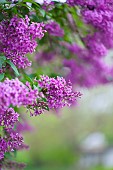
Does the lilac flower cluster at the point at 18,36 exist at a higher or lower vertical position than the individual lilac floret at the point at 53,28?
lower

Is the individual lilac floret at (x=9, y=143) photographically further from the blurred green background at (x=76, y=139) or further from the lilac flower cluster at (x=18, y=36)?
the blurred green background at (x=76, y=139)

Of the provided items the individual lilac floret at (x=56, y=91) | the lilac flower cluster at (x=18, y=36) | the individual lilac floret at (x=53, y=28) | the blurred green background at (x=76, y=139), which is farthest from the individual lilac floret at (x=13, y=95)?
the blurred green background at (x=76, y=139)

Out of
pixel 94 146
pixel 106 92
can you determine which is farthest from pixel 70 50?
pixel 94 146

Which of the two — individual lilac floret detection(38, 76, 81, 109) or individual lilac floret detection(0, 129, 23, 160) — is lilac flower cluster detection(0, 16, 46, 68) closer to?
individual lilac floret detection(38, 76, 81, 109)

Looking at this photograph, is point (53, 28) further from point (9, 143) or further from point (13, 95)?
point (13, 95)

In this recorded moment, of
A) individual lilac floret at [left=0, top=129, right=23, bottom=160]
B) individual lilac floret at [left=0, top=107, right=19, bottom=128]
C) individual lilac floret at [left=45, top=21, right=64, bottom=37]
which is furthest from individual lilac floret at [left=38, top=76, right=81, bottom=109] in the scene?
individual lilac floret at [left=45, top=21, right=64, bottom=37]

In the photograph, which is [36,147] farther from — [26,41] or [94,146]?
[26,41]
